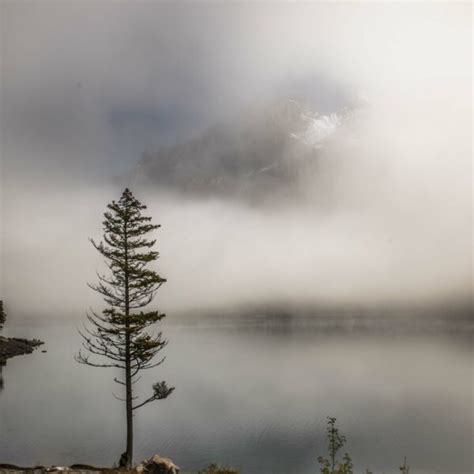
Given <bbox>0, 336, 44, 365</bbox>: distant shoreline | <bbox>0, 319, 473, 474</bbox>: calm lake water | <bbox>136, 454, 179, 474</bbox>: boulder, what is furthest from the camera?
<bbox>0, 336, 44, 365</bbox>: distant shoreline

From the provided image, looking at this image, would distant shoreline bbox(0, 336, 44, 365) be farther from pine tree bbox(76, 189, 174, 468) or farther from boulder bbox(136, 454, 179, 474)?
boulder bbox(136, 454, 179, 474)

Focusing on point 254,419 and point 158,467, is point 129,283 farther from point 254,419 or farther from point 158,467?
point 254,419

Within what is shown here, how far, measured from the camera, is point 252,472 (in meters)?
40.2

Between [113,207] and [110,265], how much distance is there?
12.8 ft

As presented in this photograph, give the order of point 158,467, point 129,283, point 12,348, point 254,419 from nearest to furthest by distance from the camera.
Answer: point 158,467, point 129,283, point 254,419, point 12,348

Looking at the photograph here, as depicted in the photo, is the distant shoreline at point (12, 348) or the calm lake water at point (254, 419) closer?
the calm lake water at point (254, 419)

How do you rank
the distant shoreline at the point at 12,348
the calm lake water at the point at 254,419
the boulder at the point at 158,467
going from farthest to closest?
the distant shoreline at the point at 12,348
the calm lake water at the point at 254,419
the boulder at the point at 158,467

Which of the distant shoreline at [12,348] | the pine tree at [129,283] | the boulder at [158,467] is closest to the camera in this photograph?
the boulder at [158,467]

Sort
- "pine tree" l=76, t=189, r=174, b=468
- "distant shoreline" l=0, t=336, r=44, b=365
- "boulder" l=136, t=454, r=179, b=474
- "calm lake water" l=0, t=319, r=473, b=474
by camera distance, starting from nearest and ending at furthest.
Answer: "boulder" l=136, t=454, r=179, b=474 < "pine tree" l=76, t=189, r=174, b=468 < "calm lake water" l=0, t=319, r=473, b=474 < "distant shoreline" l=0, t=336, r=44, b=365

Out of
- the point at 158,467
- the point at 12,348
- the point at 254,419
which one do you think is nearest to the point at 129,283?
the point at 158,467

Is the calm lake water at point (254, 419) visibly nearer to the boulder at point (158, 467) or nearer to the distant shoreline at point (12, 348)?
Result: the boulder at point (158, 467)

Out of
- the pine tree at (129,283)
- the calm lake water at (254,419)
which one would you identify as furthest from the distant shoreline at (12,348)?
the pine tree at (129,283)

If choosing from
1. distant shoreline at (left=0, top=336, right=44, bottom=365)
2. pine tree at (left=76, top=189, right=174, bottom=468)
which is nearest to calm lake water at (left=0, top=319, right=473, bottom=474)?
pine tree at (left=76, top=189, right=174, bottom=468)

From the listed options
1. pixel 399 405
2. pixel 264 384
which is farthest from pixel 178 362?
pixel 399 405
